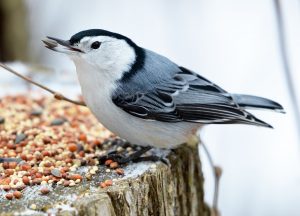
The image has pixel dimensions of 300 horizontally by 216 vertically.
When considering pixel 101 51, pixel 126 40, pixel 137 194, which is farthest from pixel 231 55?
pixel 137 194

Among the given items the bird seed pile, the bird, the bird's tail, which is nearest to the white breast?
the bird

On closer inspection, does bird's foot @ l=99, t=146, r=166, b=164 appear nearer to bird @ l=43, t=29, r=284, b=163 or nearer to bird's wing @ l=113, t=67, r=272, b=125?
bird @ l=43, t=29, r=284, b=163

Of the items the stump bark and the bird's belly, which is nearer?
the stump bark

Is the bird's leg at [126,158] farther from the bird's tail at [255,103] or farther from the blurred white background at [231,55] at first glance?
the blurred white background at [231,55]

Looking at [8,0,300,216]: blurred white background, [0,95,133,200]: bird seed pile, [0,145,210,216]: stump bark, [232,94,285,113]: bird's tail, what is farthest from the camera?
[8,0,300,216]: blurred white background

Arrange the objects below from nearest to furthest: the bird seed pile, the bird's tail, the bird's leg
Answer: the bird seed pile < the bird's leg < the bird's tail

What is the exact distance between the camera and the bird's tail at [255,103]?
2.69m

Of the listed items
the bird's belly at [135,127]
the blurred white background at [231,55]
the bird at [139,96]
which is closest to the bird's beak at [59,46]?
the bird at [139,96]

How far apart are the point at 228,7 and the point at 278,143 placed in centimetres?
187

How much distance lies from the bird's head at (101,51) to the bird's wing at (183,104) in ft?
0.39

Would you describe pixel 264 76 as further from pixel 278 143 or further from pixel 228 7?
pixel 228 7

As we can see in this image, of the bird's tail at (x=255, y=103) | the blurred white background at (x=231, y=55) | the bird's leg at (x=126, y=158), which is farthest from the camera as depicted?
the blurred white background at (x=231, y=55)

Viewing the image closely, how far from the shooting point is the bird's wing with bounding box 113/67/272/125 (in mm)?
2521

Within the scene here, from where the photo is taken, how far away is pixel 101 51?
8.35 ft
